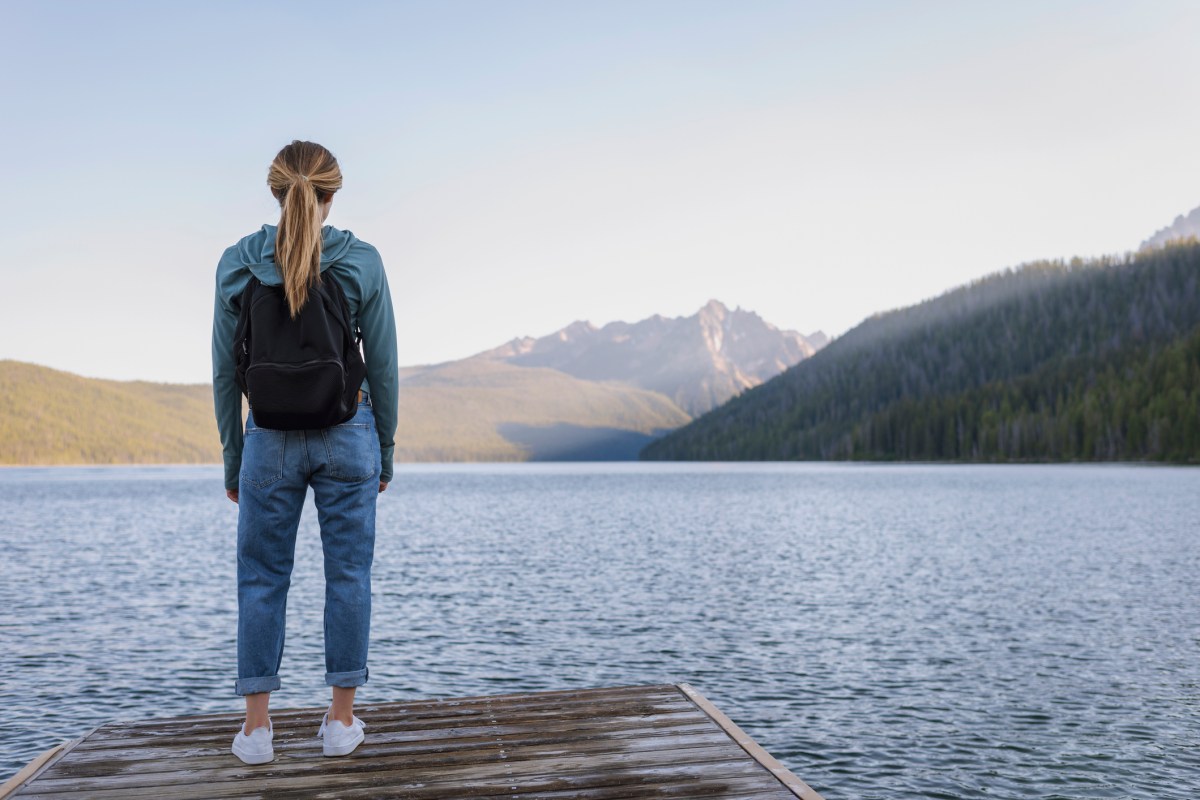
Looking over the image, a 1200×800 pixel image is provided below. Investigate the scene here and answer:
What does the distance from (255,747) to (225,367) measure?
2.62 m

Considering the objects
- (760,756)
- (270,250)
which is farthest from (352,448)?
(760,756)

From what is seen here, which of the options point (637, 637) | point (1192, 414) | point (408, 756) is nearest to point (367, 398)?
point (408, 756)

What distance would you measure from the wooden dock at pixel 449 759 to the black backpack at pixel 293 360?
237 centimetres

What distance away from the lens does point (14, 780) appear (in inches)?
235

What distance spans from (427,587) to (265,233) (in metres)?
28.5

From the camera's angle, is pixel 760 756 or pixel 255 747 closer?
pixel 255 747

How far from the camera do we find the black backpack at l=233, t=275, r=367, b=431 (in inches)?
228

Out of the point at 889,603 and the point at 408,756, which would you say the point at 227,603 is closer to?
the point at 889,603

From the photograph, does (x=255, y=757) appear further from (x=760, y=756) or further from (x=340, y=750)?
(x=760, y=756)

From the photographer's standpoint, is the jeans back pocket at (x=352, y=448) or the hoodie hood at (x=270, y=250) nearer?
the hoodie hood at (x=270, y=250)

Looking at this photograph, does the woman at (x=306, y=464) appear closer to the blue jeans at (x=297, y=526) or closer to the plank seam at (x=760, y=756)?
the blue jeans at (x=297, y=526)

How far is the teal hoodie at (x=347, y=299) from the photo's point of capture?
6039 millimetres

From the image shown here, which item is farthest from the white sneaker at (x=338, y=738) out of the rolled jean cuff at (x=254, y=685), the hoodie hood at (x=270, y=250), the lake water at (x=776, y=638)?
the lake water at (x=776, y=638)

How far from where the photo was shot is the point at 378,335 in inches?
247
